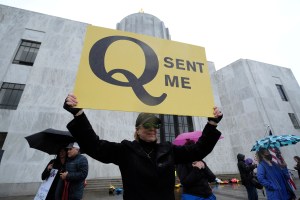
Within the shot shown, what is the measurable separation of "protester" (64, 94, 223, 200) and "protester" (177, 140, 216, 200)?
1.67 meters

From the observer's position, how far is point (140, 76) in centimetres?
218

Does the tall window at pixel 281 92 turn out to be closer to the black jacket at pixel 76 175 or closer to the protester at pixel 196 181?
the protester at pixel 196 181

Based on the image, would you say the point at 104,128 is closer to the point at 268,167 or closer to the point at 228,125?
the point at 268,167

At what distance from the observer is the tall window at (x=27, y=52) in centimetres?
1348

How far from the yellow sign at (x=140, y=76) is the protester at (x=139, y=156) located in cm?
26

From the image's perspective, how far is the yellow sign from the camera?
6.35 ft

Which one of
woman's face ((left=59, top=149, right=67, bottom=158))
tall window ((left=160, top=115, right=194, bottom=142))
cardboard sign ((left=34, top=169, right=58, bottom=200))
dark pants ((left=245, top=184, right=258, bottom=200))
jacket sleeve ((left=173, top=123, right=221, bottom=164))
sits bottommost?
dark pants ((left=245, top=184, right=258, bottom=200))

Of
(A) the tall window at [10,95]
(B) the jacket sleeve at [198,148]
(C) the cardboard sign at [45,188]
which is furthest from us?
(A) the tall window at [10,95]

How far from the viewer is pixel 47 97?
41.3ft

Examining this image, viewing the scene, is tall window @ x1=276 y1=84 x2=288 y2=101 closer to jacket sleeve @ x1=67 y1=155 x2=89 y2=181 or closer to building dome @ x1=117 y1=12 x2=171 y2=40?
building dome @ x1=117 y1=12 x2=171 y2=40

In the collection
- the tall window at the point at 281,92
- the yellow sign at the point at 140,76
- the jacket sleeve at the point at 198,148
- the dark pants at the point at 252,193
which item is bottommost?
the dark pants at the point at 252,193

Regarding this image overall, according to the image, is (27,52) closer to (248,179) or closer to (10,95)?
(10,95)

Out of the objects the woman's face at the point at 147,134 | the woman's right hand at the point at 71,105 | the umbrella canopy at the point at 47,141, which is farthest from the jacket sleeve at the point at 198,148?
the umbrella canopy at the point at 47,141

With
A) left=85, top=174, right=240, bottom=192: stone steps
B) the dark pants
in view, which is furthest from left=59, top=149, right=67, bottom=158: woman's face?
left=85, top=174, right=240, bottom=192: stone steps
